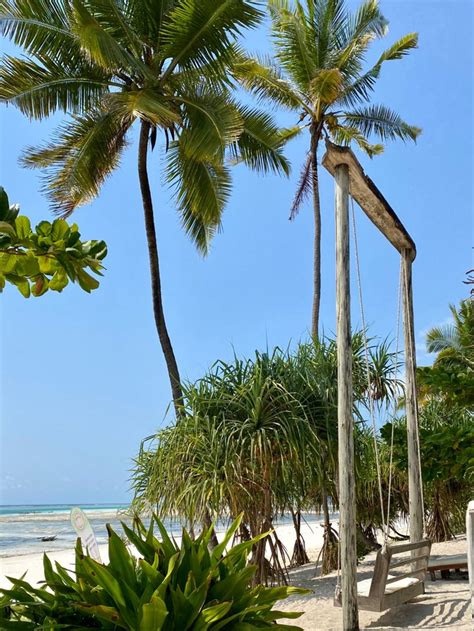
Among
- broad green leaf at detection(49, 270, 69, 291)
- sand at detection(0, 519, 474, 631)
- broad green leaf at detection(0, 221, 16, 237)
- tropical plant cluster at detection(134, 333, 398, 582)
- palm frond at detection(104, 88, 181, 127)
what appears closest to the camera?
broad green leaf at detection(0, 221, 16, 237)

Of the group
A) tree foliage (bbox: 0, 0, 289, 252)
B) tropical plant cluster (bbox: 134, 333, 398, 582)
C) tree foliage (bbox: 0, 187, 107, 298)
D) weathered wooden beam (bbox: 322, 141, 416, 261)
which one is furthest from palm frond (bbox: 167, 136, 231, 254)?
tree foliage (bbox: 0, 187, 107, 298)

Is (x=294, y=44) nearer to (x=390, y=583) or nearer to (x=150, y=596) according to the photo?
(x=390, y=583)

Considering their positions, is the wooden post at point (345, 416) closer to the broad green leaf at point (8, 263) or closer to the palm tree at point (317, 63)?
the broad green leaf at point (8, 263)

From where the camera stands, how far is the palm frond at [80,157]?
11.9 m

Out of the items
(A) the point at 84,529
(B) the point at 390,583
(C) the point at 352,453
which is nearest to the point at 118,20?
(C) the point at 352,453

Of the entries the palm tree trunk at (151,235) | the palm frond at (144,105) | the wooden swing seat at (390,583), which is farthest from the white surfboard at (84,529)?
the palm tree trunk at (151,235)

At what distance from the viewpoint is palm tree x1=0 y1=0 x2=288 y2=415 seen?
1073 cm

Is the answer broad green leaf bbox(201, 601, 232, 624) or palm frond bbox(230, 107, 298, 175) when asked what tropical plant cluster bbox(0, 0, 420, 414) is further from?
broad green leaf bbox(201, 601, 232, 624)

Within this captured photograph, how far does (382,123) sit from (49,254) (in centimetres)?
1569

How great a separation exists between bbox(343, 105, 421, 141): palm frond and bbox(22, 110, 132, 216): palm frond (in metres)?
6.09

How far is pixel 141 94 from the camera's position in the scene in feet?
33.4

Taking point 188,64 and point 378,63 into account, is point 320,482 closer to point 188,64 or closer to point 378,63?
point 188,64

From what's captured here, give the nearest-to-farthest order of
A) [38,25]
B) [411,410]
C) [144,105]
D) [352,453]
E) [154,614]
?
[154,614], [352,453], [411,410], [144,105], [38,25]

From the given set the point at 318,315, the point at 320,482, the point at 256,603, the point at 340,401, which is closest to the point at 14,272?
the point at 256,603
